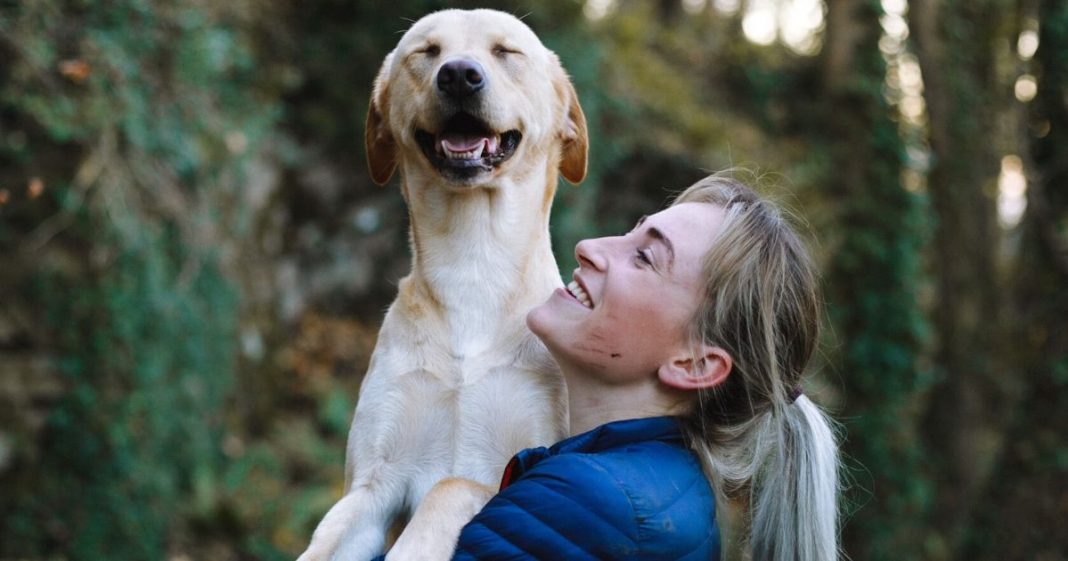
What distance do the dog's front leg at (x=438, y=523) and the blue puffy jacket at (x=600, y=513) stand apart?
0.18 meters

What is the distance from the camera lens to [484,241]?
2.93m

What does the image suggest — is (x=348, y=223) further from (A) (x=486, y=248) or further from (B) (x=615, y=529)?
(B) (x=615, y=529)

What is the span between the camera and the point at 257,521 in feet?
22.5

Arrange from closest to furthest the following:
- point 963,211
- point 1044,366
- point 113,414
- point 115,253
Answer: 1. point 115,253
2. point 113,414
3. point 1044,366
4. point 963,211

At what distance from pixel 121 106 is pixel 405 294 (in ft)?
10.7

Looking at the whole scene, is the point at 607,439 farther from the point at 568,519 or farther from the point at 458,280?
the point at 458,280

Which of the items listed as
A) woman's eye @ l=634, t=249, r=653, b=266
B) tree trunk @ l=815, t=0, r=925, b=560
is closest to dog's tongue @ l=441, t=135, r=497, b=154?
woman's eye @ l=634, t=249, r=653, b=266

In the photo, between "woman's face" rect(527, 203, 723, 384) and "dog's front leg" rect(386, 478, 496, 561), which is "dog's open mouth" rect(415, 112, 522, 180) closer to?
"woman's face" rect(527, 203, 723, 384)

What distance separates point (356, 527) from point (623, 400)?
72 cm

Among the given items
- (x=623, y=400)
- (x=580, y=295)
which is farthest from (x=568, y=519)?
(x=580, y=295)

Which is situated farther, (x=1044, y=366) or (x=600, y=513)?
(x=1044, y=366)

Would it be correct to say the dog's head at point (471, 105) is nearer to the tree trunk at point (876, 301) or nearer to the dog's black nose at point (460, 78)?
the dog's black nose at point (460, 78)

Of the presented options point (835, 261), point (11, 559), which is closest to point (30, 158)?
point (11, 559)

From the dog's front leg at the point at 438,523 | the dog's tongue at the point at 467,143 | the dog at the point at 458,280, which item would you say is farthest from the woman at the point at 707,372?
the dog's tongue at the point at 467,143
